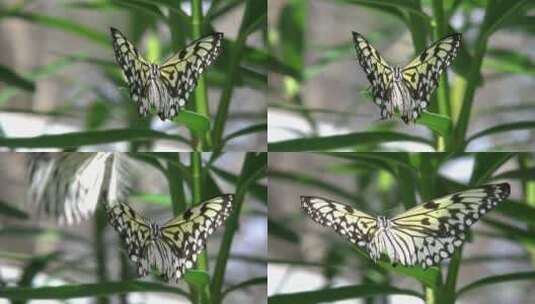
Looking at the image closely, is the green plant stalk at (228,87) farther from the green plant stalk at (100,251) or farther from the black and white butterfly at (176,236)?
the green plant stalk at (100,251)

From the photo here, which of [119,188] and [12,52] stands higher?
[12,52]

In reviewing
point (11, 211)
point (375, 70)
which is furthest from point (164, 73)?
point (11, 211)

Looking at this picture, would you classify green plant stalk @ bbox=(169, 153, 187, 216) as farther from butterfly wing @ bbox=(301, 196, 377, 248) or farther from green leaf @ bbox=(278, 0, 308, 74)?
green leaf @ bbox=(278, 0, 308, 74)

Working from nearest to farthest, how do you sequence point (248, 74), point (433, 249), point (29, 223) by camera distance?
point (433, 249) → point (248, 74) → point (29, 223)

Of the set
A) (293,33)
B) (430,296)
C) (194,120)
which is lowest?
(430,296)

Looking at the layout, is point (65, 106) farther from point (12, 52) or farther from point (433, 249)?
point (433, 249)

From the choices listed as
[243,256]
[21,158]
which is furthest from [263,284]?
[21,158]

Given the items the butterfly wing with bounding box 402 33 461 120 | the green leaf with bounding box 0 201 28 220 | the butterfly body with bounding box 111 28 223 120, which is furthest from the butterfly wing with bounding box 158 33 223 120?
the green leaf with bounding box 0 201 28 220

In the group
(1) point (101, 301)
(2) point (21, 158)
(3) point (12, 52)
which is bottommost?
(1) point (101, 301)

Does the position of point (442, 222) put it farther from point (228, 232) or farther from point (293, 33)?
point (293, 33)
